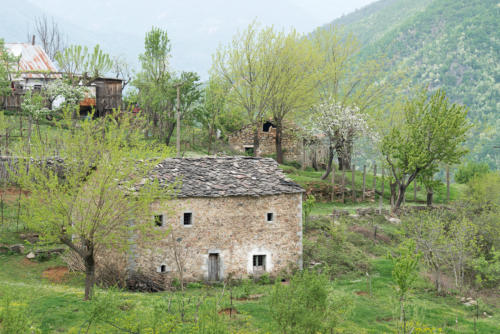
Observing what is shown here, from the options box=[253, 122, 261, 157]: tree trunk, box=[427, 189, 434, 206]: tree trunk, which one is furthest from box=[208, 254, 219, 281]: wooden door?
box=[427, 189, 434, 206]: tree trunk

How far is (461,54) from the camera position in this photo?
85.0 m

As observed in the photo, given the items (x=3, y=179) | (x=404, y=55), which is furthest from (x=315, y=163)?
(x=404, y=55)

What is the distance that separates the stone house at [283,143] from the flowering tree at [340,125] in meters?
2.60

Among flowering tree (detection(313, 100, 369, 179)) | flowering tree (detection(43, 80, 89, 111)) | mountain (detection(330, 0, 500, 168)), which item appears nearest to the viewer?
flowering tree (detection(43, 80, 89, 111))

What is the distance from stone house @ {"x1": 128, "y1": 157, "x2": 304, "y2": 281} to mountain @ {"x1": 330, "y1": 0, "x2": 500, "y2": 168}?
46.6 m

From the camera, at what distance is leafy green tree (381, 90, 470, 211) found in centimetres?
3234

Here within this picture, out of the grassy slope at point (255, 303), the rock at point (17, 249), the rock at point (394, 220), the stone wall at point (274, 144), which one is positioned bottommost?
the grassy slope at point (255, 303)

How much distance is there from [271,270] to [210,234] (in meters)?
3.37

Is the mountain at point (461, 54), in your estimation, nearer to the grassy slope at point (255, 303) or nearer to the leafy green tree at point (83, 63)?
the leafy green tree at point (83, 63)

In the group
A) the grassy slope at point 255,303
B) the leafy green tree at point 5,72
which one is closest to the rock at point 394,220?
the grassy slope at point 255,303

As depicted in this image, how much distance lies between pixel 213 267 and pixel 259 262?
2.27 metres

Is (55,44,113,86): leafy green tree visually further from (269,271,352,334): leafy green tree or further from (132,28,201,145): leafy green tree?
(269,271,352,334): leafy green tree

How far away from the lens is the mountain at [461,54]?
7419cm

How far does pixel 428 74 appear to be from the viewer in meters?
85.9
